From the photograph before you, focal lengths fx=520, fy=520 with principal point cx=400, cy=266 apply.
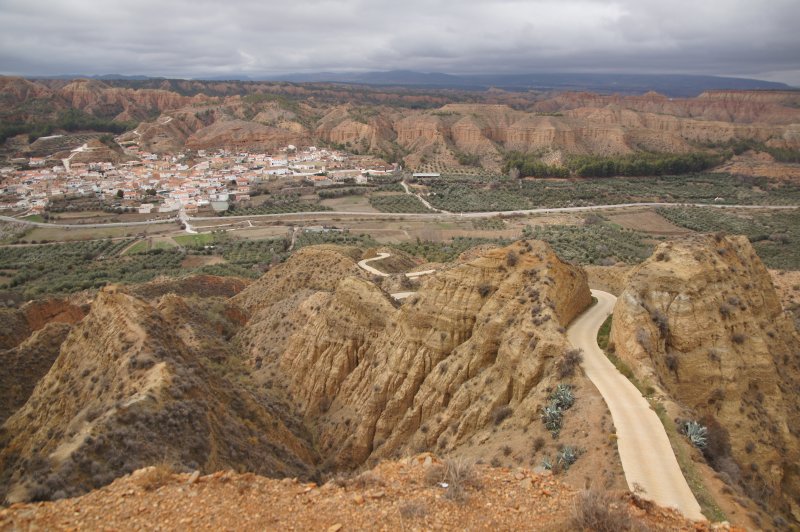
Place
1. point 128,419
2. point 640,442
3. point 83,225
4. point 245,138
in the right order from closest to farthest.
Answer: point 640,442 < point 128,419 < point 83,225 < point 245,138

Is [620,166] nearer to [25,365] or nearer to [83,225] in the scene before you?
[83,225]

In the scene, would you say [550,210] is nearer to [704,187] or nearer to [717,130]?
[704,187]

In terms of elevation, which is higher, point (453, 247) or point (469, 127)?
point (469, 127)

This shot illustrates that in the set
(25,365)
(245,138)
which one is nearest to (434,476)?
(25,365)

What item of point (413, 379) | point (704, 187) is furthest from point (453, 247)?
point (704, 187)

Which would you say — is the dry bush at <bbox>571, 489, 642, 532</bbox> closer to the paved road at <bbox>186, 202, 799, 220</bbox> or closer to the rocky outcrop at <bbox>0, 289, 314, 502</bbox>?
the rocky outcrop at <bbox>0, 289, 314, 502</bbox>

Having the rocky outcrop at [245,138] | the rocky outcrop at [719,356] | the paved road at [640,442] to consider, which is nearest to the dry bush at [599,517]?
the paved road at [640,442]
